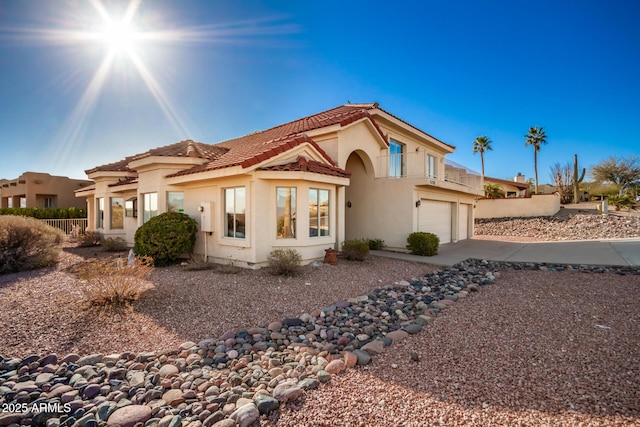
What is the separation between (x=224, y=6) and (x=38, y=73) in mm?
7307

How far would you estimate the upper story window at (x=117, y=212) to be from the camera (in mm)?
16016

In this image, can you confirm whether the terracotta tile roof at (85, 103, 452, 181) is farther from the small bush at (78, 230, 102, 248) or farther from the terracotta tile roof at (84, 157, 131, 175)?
the small bush at (78, 230, 102, 248)

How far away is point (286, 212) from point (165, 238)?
440 centimetres

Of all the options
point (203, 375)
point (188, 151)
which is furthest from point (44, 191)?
point (203, 375)

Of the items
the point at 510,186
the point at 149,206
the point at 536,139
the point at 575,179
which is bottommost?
the point at 149,206

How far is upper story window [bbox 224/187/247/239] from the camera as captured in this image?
10207 millimetres

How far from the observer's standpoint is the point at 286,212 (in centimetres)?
1044

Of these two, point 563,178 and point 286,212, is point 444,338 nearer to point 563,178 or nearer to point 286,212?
point 286,212

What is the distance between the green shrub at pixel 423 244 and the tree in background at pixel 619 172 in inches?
1807

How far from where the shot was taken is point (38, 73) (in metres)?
10.8

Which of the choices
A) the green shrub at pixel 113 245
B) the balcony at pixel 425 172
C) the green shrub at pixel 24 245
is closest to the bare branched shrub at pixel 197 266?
the green shrub at pixel 24 245

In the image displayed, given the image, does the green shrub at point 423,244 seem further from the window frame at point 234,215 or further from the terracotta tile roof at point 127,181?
the terracotta tile roof at point 127,181

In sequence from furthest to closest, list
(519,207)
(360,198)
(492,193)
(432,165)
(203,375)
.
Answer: (492,193), (519,207), (432,165), (360,198), (203,375)

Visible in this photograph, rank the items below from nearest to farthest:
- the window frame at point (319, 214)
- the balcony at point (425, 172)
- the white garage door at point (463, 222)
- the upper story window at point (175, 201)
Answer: the window frame at point (319, 214) → the upper story window at point (175, 201) → the balcony at point (425, 172) → the white garage door at point (463, 222)
